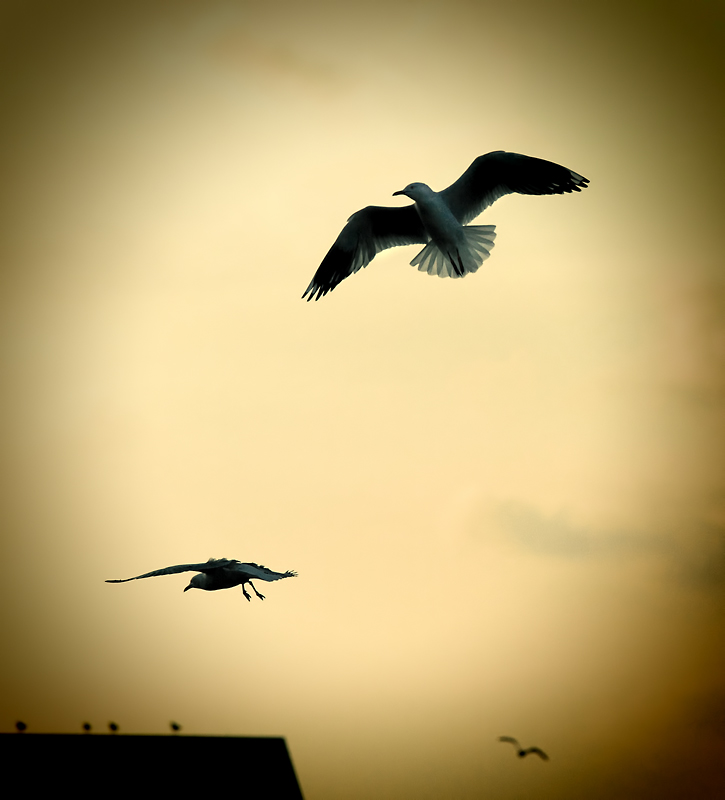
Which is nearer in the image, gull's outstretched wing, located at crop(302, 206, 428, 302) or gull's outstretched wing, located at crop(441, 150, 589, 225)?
gull's outstretched wing, located at crop(441, 150, 589, 225)

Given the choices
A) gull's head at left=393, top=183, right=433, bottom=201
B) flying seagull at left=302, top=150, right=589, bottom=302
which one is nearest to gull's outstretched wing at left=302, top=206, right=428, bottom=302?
flying seagull at left=302, top=150, right=589, bottom=302

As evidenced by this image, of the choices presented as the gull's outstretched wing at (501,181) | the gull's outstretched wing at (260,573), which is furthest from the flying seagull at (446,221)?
the gull's outstretched wing at (260,573)

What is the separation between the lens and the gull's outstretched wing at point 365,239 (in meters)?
8.23

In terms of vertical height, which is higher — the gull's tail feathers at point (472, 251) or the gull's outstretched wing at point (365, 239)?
the gull's outstretched wing at point (365, 239)

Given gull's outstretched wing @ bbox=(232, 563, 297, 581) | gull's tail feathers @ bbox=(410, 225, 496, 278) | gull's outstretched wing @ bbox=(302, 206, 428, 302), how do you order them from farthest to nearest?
gull's outstretched wing @ bbox=(302, 206, 428, 302) < gull's tail feathers @ bbox=(410, 225, 496, 278) < gull's outstretched wing @ bbox=(232, 563, 297, 581)

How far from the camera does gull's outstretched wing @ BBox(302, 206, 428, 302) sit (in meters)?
8.23

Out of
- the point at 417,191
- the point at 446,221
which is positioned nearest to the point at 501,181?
the point at 446,221

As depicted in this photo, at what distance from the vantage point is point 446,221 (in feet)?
25.8

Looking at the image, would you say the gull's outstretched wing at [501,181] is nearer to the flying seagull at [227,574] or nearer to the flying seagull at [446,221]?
the flying seagull at [446,221]

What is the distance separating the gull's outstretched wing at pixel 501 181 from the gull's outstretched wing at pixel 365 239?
0.54 m

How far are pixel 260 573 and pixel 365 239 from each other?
413 cm

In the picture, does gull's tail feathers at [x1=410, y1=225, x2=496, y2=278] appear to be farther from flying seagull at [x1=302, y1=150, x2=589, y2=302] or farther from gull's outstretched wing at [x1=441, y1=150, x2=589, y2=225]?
gull's outstretched wing at [x1=441, y1=150, x2=589, y2=225]

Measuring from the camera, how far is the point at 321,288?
820 centimetres

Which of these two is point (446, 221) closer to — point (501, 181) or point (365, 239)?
point (501, 181)
